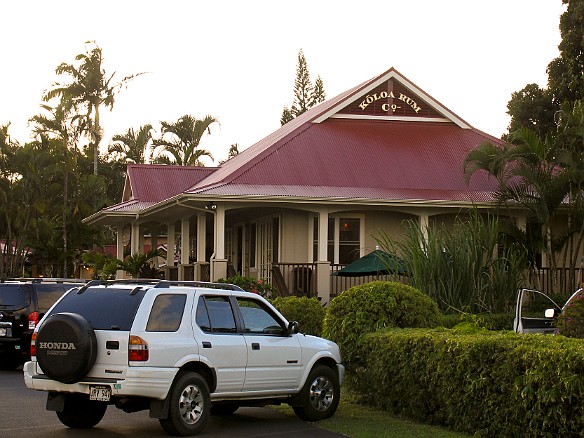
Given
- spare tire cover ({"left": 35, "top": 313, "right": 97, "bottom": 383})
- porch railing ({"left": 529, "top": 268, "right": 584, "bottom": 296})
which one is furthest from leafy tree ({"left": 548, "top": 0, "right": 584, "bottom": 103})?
spare tire cover ({"left": 35, "top": 313, "right": 97, "bottom": 383})

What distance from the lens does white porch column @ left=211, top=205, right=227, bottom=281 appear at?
25.2 m

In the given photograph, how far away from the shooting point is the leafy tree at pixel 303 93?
218ft

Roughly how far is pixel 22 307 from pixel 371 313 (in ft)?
24.2

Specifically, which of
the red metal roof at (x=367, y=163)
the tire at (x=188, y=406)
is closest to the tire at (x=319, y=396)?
the tire at (x=188, y=406)

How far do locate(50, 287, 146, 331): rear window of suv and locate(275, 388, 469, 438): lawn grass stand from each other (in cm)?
279

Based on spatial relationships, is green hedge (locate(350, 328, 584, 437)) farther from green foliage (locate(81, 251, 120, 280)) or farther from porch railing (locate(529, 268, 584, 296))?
green foliage (locate(81, 251, 120, 280))

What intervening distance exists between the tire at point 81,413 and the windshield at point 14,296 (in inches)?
281

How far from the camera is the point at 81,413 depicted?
1154cm

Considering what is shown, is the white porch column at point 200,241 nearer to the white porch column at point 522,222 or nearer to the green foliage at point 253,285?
the green foliage at point 253,285

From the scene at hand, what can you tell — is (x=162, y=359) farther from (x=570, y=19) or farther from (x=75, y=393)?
(x=570, y=19)

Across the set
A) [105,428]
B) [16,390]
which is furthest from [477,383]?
A: [16,390]

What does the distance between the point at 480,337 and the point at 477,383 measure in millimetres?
676

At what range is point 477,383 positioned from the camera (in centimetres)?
1071

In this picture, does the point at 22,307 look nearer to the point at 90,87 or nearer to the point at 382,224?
the point at 382,224
